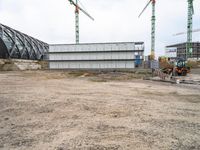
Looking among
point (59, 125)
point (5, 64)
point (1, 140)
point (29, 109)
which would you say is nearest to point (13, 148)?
point (1, 140)

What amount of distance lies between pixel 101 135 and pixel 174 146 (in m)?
1.72

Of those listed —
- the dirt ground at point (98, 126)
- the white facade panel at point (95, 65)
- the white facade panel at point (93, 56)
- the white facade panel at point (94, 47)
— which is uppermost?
the white facade panel at point (94, 47)

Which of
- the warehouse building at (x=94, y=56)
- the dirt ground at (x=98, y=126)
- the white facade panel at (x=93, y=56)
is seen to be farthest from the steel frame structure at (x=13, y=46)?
the dirt ground at (x=98, y=126)

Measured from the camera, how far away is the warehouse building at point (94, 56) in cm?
3838

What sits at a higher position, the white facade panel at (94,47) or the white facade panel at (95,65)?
the white facade panel at (94,47)

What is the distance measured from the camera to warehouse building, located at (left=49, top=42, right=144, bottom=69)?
38.4 m

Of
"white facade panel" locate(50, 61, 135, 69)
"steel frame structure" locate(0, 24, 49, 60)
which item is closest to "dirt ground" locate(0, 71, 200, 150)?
"white facade panel" locate(50, 61, 135, 69)

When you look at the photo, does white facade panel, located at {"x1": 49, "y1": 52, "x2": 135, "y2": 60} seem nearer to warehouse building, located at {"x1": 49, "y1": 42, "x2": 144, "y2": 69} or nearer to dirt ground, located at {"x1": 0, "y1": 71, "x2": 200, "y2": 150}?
warehouse building, located at {"x1": 49, "y1": 42, "x2": 144, "y2": 69}

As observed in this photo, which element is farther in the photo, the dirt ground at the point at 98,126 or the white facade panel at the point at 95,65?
the white facade panel at the point at 95,65

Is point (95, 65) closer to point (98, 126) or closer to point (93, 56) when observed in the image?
point (93, 56)

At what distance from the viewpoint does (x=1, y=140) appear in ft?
15.2


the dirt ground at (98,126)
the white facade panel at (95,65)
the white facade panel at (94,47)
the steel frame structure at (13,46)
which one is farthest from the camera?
the steel frame structure at (13,46)

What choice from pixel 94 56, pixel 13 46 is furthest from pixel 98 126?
pixel 13 46

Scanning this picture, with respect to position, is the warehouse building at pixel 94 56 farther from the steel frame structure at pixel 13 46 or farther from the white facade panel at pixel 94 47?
the steel frame structure at pixel 13 46
